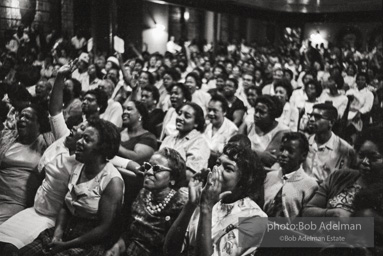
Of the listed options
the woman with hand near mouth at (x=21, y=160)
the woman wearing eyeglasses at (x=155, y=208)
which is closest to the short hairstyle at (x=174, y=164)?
the woman wearing eyeglasses at (x=155, y=208)

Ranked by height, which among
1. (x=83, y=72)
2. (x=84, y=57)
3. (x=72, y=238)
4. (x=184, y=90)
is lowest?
(x=72, y=238)

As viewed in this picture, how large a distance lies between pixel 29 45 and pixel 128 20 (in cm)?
98

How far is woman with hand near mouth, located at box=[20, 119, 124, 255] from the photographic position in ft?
7.97

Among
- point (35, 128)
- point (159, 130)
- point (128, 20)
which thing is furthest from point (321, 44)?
point (35, 128)

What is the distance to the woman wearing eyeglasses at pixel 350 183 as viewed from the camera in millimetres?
2361

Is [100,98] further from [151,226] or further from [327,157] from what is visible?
[327,157]

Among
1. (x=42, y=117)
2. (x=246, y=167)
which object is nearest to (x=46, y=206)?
(x=42, y=117)

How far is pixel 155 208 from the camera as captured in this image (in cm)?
241

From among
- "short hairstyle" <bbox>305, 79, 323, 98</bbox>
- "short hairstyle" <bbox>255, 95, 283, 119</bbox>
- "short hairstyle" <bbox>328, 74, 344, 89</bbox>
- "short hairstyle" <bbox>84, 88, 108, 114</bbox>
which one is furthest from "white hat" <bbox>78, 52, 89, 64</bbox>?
"short hairstyle" <bbox>328, 74, 344, 89</bbox>

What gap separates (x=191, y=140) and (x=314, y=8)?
491 cm

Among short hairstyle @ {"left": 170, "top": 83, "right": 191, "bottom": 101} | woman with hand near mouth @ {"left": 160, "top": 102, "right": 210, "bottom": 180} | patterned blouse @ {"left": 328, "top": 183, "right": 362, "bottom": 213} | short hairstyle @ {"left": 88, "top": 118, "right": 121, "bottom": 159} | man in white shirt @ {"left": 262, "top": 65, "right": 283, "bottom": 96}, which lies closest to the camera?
patterned blouse @ {"left": 328, "top": 183, "right": 362, "bottom": 213}

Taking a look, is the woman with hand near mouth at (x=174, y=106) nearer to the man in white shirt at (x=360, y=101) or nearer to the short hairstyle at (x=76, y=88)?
the short hairstyle at (x=76, y=88)

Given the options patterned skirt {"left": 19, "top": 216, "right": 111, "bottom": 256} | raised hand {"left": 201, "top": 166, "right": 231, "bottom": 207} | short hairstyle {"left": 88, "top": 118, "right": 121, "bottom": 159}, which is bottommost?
patterned skirt {"left": 19, "top": 216, "right": 111, "bottom": 256}

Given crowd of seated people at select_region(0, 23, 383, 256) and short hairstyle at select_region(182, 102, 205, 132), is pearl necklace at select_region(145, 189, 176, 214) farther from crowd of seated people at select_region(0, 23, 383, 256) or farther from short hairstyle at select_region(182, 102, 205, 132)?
short hairstyle at select_region(182, 102, 205, 132)
